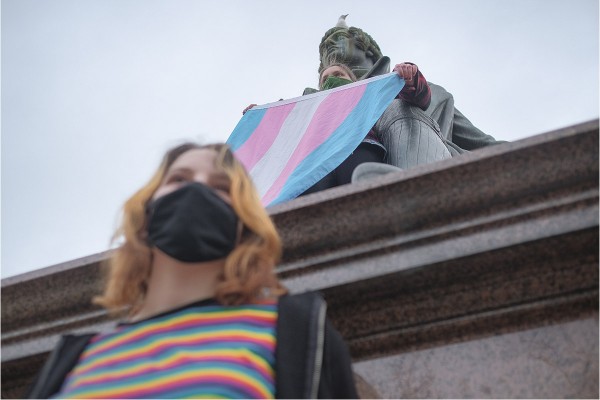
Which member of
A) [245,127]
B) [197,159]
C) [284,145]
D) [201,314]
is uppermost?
[245,127]

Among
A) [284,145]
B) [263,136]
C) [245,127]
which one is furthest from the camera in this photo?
[245,127]

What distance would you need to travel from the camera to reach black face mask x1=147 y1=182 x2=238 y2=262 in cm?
218

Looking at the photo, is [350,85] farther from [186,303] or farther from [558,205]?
[186,303]

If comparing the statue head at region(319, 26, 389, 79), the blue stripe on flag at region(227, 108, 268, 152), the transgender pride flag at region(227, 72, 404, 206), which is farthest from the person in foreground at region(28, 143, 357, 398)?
the statue head at region(319, 26, 389, 79)

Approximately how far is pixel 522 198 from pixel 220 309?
1145 millimetres

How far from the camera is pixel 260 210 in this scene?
2.38 m

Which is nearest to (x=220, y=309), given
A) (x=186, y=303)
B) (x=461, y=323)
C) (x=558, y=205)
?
(x=186, y=303)

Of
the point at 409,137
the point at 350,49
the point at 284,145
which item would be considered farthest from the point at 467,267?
the point at 350,49

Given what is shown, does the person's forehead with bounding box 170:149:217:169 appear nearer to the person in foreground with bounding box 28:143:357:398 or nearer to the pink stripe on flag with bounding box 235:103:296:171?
the person in foreground with bounding box 28:143:357:398

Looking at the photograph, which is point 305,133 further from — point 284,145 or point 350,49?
point 350,49

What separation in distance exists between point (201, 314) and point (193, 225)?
0.84 ft

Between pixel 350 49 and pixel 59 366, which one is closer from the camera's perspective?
pixel 59 366

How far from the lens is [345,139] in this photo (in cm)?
478

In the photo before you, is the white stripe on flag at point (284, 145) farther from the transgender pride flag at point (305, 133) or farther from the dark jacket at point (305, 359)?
the dark jacket at point (305, 359)
